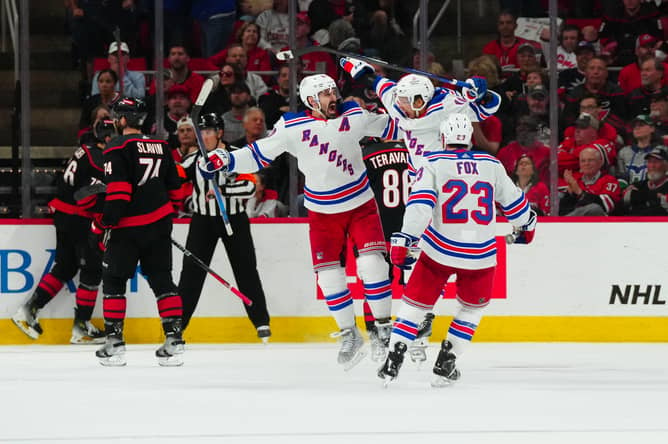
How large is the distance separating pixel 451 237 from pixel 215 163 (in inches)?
56.4

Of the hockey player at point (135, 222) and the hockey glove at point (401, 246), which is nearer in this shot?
the hockey glove at point (401, 246)

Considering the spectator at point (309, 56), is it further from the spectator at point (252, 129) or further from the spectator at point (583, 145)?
the spectator at point (583, 145)

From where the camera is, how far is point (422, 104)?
21.8 ft

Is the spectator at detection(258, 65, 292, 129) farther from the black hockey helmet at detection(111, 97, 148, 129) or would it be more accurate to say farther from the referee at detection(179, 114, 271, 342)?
the black hockey helmet at detection(111, 97, 148, 129)

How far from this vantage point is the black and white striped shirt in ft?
26.1

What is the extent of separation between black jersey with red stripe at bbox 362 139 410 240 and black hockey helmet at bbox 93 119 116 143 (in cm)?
150

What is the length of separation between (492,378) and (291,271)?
239cm

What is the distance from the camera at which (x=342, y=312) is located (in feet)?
21.8

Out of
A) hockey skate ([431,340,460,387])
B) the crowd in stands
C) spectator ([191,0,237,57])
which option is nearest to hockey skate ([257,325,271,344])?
the crowd in stands

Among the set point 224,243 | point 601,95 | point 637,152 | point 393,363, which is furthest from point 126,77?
point 393,363

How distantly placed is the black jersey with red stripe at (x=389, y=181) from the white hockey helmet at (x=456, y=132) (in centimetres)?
172

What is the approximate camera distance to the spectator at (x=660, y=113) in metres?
8.66

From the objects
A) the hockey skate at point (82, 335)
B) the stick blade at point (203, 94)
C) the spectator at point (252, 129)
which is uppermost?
the stick blade at point (203, 94)

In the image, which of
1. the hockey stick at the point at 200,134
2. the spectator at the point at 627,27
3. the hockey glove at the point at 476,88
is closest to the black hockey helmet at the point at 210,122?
the hockey stick at the point at 200,134
